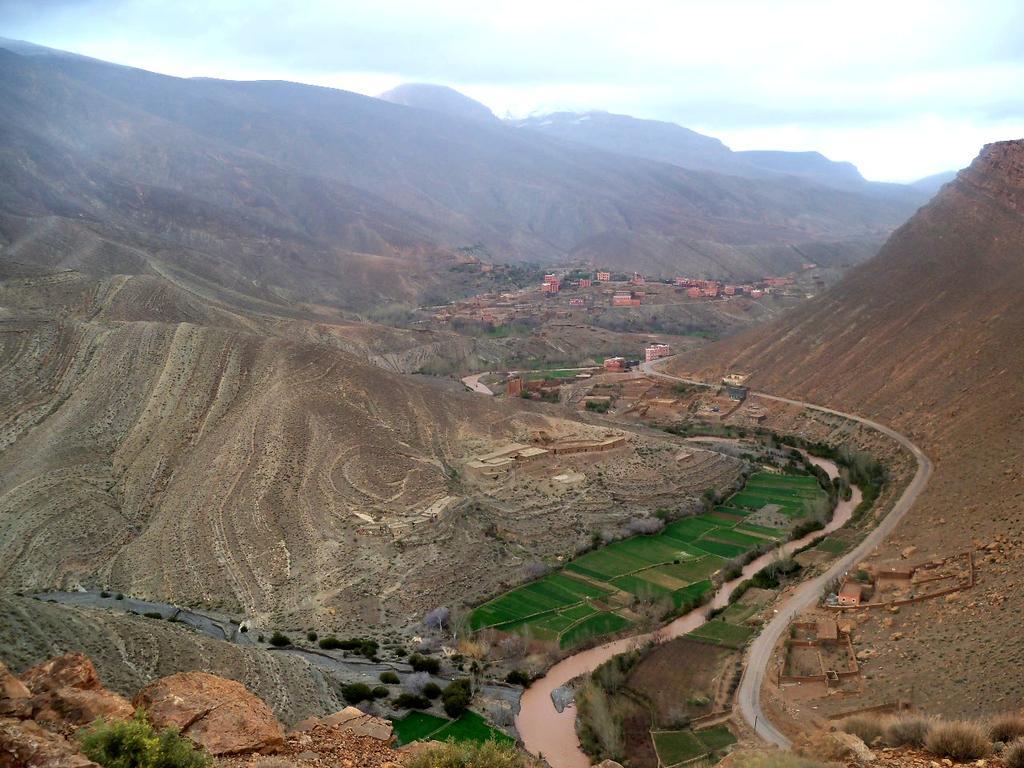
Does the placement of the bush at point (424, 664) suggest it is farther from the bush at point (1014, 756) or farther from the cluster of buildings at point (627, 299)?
the cluster of buildings at point (627, 299)

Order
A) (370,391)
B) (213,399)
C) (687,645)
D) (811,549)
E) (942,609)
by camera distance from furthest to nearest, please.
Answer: (370,391) < (213,399) < (811,549) < (687,645) < (942,609)

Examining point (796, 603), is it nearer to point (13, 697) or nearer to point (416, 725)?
point (416, 725)

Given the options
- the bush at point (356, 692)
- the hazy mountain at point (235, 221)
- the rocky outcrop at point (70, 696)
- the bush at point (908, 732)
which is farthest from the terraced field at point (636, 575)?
the hazy mountain at point (235, 221)

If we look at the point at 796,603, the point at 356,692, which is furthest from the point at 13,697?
the point at 796,603

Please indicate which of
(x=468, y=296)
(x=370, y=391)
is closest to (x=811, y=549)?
(x=370, y=391)

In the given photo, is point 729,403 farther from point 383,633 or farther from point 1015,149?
point 383,633

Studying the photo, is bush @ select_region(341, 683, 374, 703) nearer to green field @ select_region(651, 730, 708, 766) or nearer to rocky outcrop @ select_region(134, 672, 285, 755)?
green field @ select_region(651, 730, 708, 766)
